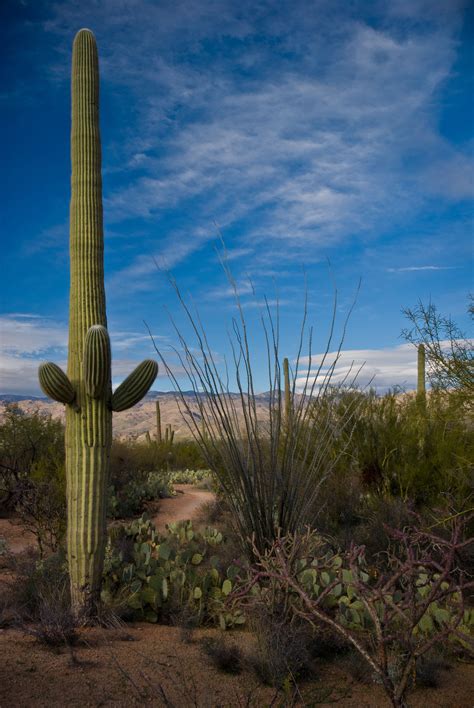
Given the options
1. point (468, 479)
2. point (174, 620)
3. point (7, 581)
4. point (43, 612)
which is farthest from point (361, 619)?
point (7, 581)

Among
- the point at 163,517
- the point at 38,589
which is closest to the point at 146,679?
the point at 38,589

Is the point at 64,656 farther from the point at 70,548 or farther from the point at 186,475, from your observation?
the point at 186,475

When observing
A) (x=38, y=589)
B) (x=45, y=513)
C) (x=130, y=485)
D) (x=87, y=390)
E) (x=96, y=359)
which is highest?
(x=96, y=359)

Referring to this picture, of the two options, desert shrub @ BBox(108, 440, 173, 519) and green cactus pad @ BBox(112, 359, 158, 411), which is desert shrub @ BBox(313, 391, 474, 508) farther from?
desert shrub @ BBox(108, 440, 173, 519)

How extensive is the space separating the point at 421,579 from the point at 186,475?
38.8 feet

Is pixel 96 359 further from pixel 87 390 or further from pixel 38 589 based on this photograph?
pixel 38 589

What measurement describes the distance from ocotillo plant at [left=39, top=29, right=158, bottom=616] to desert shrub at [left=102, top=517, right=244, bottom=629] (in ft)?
1.12

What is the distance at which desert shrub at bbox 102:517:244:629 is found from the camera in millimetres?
6090

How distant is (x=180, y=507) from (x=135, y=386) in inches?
272

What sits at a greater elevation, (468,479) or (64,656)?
(468,479)

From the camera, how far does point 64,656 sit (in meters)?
5.10

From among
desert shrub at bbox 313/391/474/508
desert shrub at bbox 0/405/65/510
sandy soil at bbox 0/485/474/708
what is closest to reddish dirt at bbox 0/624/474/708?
sandy soil at bbox 0/485/474/708

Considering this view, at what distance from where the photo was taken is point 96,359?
20.7ft

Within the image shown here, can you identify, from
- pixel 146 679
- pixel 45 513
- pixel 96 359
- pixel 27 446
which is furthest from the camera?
pixel 27 446
